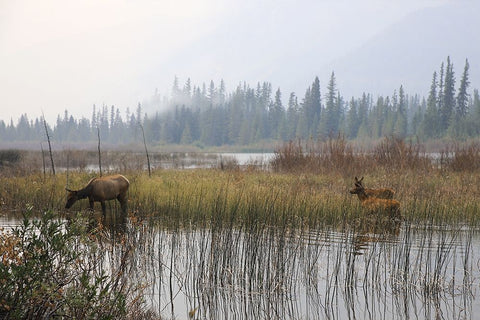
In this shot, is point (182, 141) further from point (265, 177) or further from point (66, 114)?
point (265, 177)

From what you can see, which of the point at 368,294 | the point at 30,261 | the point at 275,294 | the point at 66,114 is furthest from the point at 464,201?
the point at 66,114

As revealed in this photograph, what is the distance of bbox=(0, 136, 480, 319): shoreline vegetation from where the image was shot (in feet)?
14.3

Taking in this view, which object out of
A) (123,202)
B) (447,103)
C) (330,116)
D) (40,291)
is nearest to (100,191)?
(123,202)

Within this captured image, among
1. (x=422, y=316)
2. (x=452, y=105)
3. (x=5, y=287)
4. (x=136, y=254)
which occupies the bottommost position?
(x=422, y=316)

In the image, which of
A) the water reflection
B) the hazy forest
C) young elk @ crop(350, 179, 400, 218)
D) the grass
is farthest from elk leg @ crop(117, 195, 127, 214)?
the hazy forest

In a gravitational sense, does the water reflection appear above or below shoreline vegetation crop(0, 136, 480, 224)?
below

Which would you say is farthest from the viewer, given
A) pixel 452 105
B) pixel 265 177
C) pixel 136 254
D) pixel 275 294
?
pixel 452 105

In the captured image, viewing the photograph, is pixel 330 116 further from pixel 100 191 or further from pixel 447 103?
pixel 100 191

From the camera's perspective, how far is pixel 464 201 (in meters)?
11.8

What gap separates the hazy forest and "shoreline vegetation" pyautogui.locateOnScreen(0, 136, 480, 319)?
5178cm

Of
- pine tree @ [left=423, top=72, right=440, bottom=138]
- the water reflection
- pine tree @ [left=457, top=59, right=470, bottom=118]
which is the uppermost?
pine tree @ [left=457, top=59, right=470, bottom=118]

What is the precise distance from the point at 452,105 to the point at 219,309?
81.8 m

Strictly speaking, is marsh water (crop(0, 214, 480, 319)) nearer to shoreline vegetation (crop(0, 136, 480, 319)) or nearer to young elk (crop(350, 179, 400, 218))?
shoreline vegetation (crop(0, 136, 480, 319))

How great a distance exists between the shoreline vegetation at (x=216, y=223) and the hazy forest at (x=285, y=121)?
51.8 m
